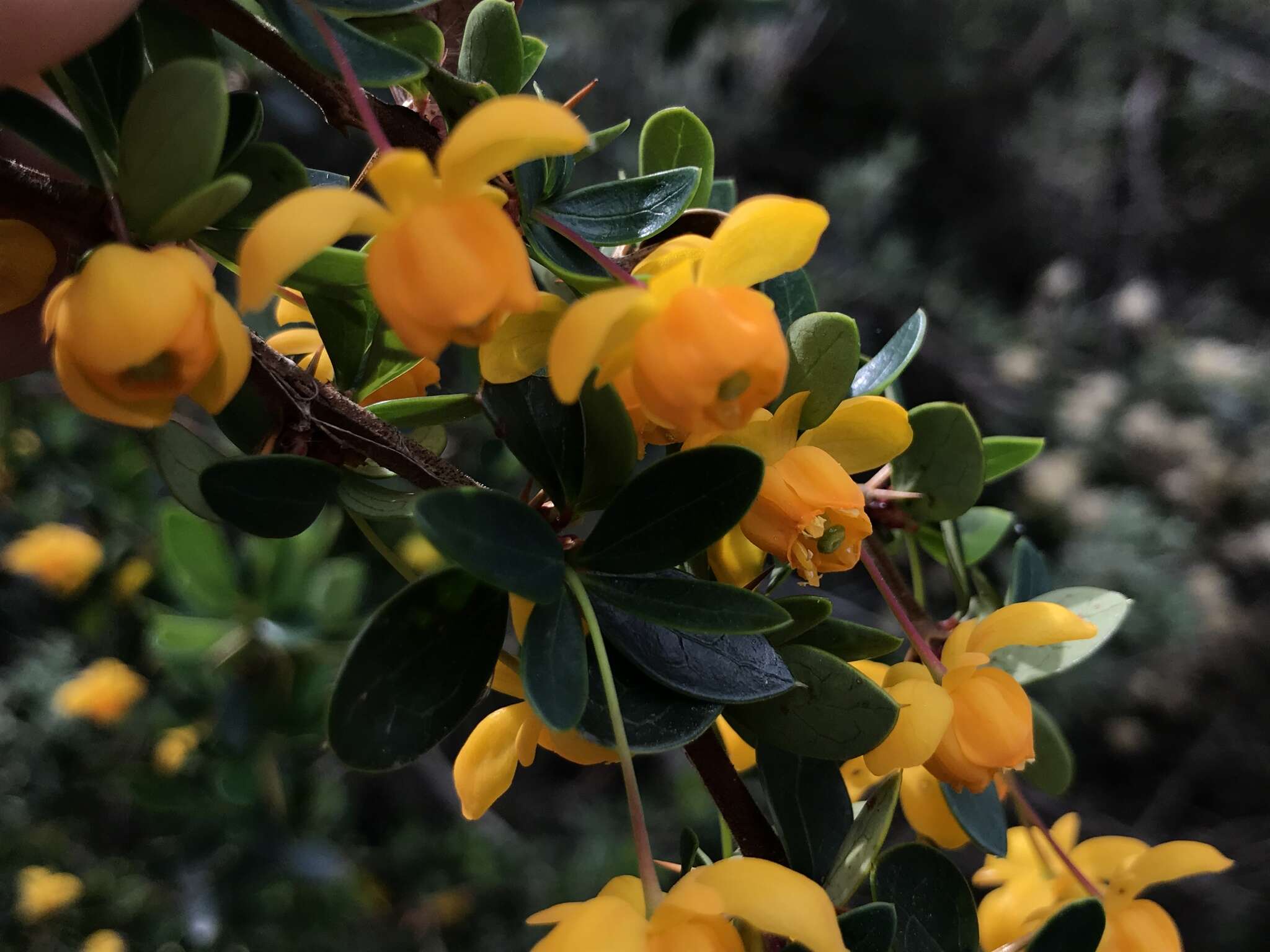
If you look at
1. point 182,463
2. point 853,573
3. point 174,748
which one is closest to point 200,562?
point 174,748

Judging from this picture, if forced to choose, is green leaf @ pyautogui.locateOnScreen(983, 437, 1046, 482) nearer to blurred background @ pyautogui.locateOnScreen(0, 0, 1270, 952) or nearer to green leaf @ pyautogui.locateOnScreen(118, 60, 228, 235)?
blurred background @ pyautogui.locateOnScreen(0, 0, 1270, 952)

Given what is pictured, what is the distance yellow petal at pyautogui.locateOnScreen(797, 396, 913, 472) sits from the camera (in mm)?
418

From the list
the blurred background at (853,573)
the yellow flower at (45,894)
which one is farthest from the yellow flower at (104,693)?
the yellow flower at (45,894)

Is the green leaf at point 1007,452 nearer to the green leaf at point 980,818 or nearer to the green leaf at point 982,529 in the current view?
the green leaf at point 982,529

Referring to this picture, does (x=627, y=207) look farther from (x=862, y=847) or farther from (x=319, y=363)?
(x=862, y=847)

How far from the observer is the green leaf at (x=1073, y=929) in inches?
15.8

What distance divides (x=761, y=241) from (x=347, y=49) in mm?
168

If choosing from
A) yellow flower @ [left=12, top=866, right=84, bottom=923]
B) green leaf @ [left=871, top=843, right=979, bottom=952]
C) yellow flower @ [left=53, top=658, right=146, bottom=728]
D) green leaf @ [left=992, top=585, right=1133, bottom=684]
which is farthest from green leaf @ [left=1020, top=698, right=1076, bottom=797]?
yellow flower @ [left=12, top=866, right=84, bottom=923]

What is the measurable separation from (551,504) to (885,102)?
2965 mm

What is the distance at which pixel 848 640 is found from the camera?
43cm

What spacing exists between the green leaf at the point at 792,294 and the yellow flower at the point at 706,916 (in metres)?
0.29

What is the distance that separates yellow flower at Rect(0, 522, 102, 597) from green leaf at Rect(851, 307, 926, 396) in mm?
1267

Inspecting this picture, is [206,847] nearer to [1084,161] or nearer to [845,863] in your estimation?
[845,863]

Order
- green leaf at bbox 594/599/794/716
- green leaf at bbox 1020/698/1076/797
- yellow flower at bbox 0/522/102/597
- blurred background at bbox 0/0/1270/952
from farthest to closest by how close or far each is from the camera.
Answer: yellow flower at bbox 0/522/102/597
blurred background at bbox 0/0/1270/952
green leaf at bbox 1020/698/1076/797
green leaf at bbox 594/599/794/716
